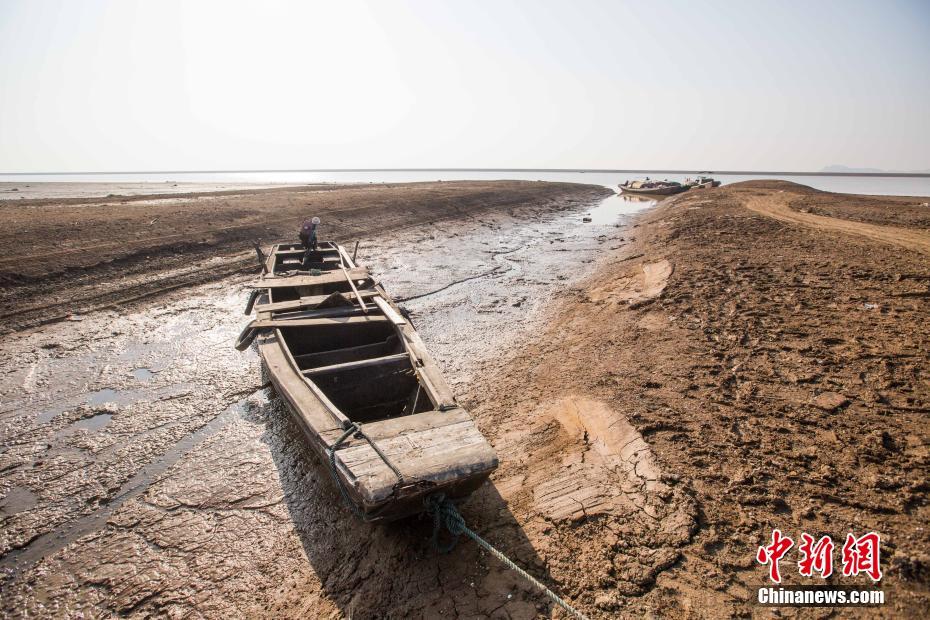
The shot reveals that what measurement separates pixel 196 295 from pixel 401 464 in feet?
29.4

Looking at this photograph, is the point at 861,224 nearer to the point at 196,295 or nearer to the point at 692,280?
the point at 692,280

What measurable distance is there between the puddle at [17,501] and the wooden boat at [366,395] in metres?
2.33

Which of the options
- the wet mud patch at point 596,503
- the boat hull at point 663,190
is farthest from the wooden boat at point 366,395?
the boat hull at point 663,190

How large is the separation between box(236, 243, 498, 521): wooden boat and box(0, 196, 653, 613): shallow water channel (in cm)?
86

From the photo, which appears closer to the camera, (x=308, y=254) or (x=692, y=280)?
(x=692, y=280)

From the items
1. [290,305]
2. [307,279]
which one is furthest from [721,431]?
[307,279]

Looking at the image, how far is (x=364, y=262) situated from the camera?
13562mm

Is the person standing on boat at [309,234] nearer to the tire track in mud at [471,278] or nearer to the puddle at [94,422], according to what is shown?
the tire track in mud at [471,278]

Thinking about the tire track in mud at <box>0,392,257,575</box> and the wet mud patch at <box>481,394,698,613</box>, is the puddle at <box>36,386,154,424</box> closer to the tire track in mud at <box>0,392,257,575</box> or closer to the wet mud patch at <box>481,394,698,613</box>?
the tire track in mud at <box>0,392,257,575</box>

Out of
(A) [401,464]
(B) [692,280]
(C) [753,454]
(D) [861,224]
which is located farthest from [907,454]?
(D) [861,224]

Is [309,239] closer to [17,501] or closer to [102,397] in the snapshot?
[102,397]

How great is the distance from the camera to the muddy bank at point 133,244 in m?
8.58

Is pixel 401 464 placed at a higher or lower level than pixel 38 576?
higher

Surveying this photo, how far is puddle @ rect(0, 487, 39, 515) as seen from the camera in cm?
372
